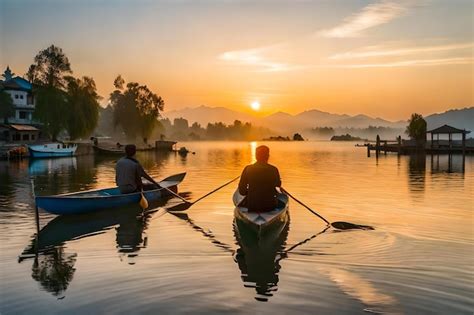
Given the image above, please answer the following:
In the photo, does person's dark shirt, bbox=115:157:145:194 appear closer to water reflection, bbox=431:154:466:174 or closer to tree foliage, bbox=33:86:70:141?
water reflection, bbox=431:154:466:174

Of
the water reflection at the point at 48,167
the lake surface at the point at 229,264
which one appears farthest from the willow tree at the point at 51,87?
the lake surface at the point at 229,264

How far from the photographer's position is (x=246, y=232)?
476 inches

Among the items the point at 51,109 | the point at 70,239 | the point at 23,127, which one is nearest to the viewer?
the point at 70,239

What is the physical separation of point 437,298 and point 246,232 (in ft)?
18.0

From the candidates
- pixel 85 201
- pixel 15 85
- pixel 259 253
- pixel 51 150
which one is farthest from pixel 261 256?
pixel 15 85

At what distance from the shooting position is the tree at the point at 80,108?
61281 millimetres

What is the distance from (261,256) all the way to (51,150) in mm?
51148

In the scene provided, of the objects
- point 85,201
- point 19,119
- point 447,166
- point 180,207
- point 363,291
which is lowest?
point 363,291

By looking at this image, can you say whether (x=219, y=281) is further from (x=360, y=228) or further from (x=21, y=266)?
(x=360, y=228)

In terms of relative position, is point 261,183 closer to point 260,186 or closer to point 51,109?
point 260,186

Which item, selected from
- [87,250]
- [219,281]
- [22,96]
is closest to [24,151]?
[22,96]

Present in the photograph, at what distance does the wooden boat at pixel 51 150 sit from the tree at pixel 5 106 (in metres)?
13.3

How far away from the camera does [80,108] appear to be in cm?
6166

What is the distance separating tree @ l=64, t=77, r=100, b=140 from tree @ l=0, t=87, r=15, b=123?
1085 centimetres
